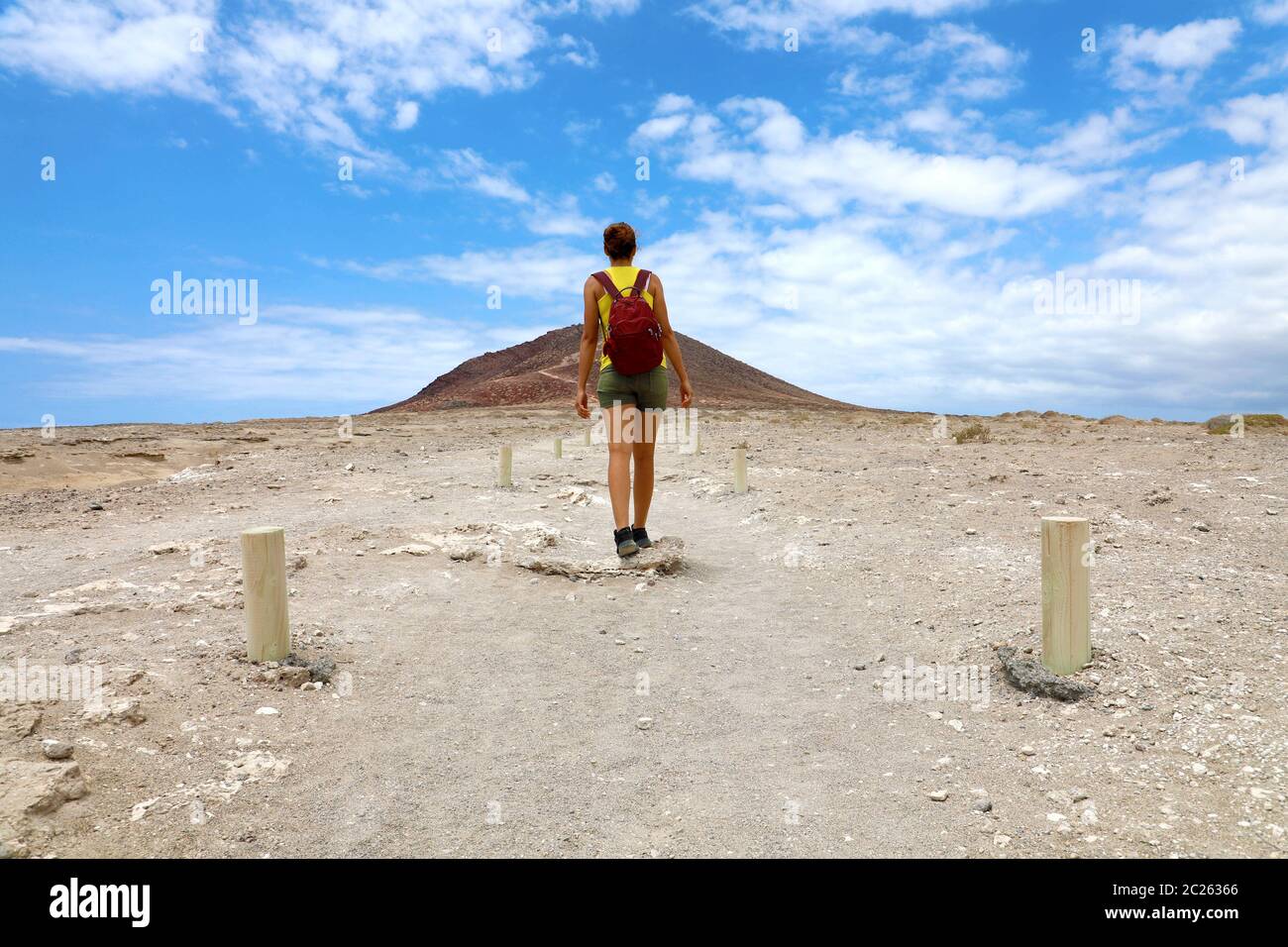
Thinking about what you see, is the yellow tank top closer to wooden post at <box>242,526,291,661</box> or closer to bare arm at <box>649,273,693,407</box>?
bare arm at <box>649,273,693,407</box>

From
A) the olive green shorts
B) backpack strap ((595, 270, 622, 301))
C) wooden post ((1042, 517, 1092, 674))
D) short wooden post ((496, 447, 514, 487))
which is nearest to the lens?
wooden post ((1042, 517, 1092, 674))

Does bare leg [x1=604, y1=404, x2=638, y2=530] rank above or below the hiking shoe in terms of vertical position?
above

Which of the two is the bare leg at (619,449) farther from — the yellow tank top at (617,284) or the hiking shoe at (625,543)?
the yellow tank top at (617,284)

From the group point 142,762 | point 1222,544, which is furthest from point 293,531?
point 1222,544

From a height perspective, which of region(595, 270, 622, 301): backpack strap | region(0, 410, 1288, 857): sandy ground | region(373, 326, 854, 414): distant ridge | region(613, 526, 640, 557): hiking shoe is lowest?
region(0, 410, 1288, 857): sandy ground

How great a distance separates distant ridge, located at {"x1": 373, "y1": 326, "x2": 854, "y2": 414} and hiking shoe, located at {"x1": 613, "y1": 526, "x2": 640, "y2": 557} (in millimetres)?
49668

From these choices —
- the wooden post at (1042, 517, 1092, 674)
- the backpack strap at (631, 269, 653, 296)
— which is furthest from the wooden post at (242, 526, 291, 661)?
the wooden post at (1042, 517, 1092, 674)

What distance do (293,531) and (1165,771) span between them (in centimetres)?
815

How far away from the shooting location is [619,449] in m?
7.08

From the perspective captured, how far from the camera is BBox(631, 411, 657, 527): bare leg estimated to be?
706 cm

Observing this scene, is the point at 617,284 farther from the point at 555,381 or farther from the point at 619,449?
the point at 555,381

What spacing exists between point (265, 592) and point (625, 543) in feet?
11.3

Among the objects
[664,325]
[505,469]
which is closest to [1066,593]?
[664,325]
